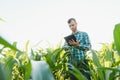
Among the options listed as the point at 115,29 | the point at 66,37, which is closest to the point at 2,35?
the point at 115,29

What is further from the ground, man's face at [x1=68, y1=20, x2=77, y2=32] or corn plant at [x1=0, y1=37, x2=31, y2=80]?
man's face at [x1=68, y1=20, x2=77, y2=32]

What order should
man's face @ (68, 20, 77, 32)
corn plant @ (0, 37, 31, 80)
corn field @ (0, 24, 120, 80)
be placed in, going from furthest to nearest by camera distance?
man's face @ (68, 20, 77, 32)
corn field @ (0, 24, 120, 80)
corn plant @ (0, 37, 31, 80)

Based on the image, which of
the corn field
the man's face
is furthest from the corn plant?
the man's face

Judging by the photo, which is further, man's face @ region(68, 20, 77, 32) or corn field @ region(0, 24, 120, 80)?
man's face @ region(68, 20, 77, 32)

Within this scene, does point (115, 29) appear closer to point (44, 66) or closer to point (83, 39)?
point (44, 66)

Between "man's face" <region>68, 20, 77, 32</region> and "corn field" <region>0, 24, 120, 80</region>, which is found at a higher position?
"man's face" <region>68, 20, 77, 32</region>

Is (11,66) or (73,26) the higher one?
(73,26)

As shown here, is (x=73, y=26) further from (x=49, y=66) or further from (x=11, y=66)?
(x=11, y=66)

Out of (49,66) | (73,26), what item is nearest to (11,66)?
(49,66)

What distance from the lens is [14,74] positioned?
97 cm

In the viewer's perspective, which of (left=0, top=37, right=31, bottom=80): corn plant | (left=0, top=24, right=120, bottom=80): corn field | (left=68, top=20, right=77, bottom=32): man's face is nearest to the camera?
(left=0, top=37, right=31, bottom=80): corn plant

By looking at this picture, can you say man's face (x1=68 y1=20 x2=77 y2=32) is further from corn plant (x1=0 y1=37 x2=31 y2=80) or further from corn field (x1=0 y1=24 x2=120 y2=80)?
corn plant (x1=0 y1=37 x2=31 y2=80)

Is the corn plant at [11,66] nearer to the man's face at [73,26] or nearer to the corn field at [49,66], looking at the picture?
the corn field at [49,66]

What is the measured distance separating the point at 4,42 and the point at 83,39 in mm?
2571
